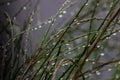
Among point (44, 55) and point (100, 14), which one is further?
point (100, 14)

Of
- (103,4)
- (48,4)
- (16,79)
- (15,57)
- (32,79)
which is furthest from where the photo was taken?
(48,4)

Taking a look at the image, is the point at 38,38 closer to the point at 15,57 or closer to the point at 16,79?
the point at 15,57

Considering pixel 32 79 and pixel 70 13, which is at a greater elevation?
pixel 32 79

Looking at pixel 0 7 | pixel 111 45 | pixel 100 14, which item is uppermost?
pixel 0 7

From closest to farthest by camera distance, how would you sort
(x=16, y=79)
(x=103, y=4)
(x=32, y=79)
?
(x=32, y=79), (x=16, y=79), (x=103, y=4)

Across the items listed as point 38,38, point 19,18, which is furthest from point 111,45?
point 19,18

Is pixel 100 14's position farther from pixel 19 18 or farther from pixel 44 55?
pixel 44 55

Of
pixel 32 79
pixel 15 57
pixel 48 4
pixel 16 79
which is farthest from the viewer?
pixel 48 4

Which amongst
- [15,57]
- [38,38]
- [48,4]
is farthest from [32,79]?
[48,4]

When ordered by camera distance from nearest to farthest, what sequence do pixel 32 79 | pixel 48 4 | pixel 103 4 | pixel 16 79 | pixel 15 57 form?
pixel 32 79 → pixel 16 79 → pixel 15 57 → pixel 103 4 → pixel 48 4
